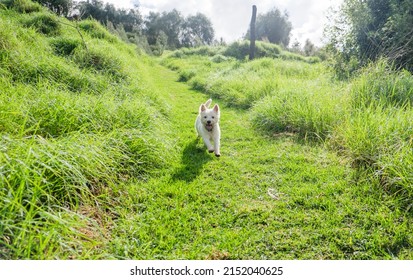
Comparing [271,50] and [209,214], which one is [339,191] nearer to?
[209,214]

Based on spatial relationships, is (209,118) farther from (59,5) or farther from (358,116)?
(59,5)

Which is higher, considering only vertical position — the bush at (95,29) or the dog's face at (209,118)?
the bush at (95,29)

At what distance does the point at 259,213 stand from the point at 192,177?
3.33 ft

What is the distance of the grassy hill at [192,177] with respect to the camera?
192 cm

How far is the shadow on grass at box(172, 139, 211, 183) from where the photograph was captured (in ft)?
10.4

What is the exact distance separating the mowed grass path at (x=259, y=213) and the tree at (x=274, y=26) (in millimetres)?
35421

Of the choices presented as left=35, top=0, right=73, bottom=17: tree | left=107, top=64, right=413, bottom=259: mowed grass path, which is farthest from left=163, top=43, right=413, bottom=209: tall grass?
left=35, top=0, right=73, bottom=17: tree

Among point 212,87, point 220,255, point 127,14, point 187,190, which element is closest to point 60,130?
point 187,190

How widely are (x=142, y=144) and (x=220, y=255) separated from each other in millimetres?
1867

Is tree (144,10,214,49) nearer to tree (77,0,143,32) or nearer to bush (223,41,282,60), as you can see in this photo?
tree (77,0,143,32)

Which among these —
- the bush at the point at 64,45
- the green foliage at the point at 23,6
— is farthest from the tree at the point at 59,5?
the bush at the point at 64,45

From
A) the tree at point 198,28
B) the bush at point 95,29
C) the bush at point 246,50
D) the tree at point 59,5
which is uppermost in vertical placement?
the tree at point 198,28

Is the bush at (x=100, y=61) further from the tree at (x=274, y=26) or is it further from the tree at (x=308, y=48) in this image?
the tree at (x=274, y=26)

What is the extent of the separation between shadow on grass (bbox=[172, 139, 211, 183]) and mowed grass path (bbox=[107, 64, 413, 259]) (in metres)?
0.01
